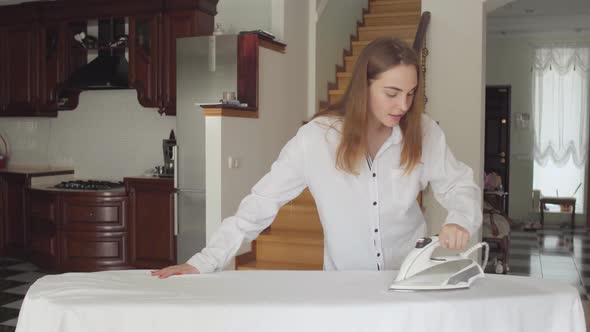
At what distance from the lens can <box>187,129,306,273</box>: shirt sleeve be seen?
6.60ft

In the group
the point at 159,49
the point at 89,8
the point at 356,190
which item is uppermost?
the point at 89,8

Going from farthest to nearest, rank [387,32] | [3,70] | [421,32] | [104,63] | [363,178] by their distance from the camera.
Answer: [387,32], [3,70], [104,63], [421,32], [363,178]

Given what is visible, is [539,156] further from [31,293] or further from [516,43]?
[31,293]

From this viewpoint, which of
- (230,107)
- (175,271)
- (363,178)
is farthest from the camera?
(230,107)

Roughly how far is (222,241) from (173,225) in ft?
12.4

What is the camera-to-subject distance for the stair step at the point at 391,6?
24.8 feet

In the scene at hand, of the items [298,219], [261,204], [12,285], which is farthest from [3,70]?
→ [261,204]

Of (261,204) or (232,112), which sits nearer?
(261,204)

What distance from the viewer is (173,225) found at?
5.70 metres

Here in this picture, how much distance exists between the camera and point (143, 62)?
6.14m

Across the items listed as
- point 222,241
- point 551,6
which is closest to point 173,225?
point 222,241

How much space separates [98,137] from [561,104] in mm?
6585

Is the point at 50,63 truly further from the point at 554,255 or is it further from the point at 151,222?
the point at 554,255

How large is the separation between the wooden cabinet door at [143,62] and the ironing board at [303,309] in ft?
14.6
